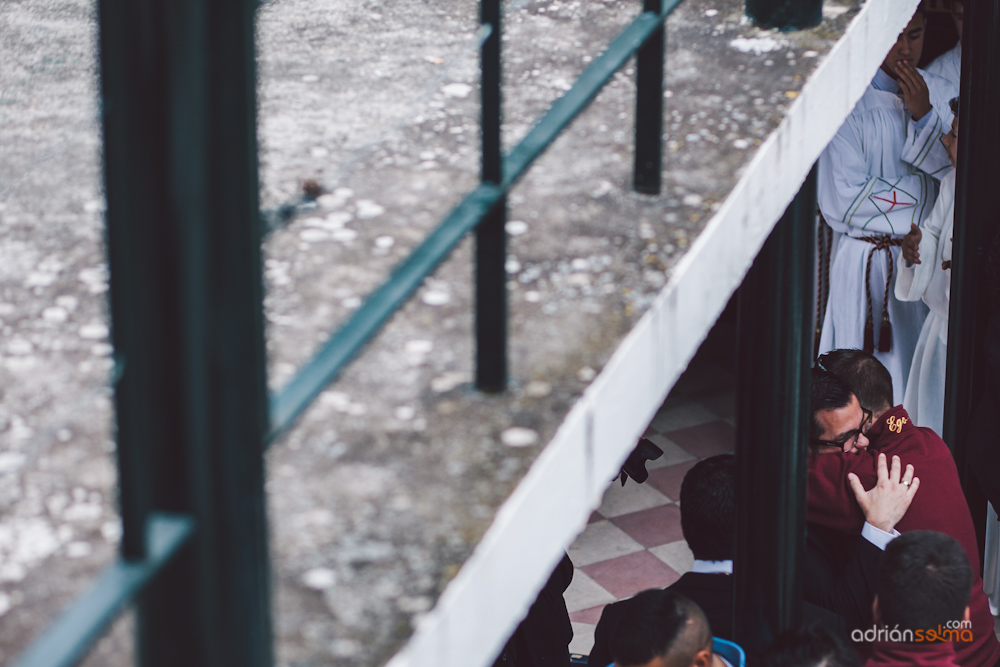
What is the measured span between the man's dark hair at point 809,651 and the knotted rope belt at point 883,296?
3.01 meters

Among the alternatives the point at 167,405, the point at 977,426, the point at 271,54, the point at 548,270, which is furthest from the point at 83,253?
the point at 977,426

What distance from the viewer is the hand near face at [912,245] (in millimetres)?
4914

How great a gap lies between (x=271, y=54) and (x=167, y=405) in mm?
1825

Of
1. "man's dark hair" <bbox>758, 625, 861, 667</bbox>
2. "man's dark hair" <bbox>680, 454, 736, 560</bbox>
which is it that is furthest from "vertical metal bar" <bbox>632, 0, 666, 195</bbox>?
"man's dark hair" <bbox>680, 454, 736, 560</bbox>

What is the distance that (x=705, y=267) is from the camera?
167 cm

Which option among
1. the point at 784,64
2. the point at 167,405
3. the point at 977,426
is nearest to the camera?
the point at 167,405

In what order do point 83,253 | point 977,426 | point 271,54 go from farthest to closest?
point 977,426
point 271,54
point 83,253

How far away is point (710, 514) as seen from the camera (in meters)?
3.00

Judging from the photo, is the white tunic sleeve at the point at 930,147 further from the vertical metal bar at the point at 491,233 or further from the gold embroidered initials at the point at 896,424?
the vertical metal bar at the point at 491,233

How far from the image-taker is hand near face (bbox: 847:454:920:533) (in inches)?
119

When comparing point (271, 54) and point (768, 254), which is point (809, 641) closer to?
point (768, 254)

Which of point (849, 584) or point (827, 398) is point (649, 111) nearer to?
point (849, 584)

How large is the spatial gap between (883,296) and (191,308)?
15.7ft

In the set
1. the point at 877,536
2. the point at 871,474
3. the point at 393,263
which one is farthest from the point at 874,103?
the point at 393,263
